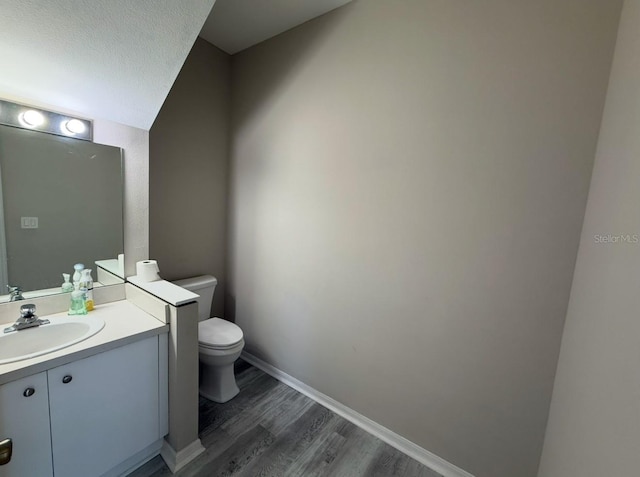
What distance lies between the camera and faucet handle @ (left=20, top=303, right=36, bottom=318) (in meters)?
1.22

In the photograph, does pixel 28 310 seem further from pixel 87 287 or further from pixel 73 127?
pixel 73 127

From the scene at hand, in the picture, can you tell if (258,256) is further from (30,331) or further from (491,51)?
(491,51)

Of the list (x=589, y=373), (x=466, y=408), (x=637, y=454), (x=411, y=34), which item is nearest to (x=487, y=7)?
(x=411, y=34)

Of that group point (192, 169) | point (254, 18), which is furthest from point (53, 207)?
point (254, 18)

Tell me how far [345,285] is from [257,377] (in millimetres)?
1152

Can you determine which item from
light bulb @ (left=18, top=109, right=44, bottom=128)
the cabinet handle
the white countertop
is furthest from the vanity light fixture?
the cabinet handle

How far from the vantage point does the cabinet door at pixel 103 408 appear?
3.50 feet

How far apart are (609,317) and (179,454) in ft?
6.28

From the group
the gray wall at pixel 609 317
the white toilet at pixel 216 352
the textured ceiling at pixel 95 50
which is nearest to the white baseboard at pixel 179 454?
the white toilet at pixel 216 352

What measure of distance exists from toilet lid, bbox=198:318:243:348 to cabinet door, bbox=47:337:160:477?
0.46 meters

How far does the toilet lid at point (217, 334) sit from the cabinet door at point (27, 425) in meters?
0.80

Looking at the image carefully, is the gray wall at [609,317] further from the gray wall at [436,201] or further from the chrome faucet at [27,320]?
the chrome faucet at [27,320]

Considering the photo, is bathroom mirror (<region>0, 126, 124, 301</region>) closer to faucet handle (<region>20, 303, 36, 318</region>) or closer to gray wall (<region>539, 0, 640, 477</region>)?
faucet handle (<region>20, 303, 36, 318</region>)

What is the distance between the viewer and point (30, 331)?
1.22 metres
